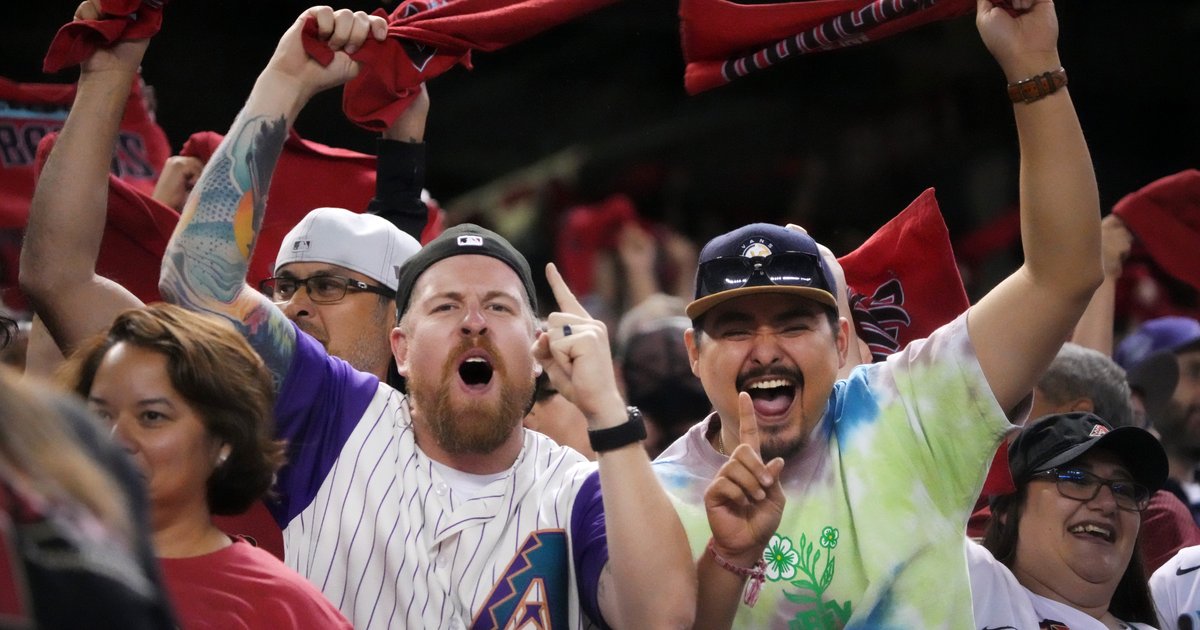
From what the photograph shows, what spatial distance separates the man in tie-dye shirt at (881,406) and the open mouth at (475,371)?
0.38m

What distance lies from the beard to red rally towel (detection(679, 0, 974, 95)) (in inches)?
35.5

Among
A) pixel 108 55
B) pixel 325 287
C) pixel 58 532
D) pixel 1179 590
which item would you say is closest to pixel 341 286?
pixel 325 287

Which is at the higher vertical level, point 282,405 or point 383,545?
point 282,405

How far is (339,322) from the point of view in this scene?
3.36 m

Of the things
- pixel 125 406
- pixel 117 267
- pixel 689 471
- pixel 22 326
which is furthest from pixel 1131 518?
pixel 22 326

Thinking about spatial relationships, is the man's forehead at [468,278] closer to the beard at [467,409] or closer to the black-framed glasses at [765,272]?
the beard at [467,409]


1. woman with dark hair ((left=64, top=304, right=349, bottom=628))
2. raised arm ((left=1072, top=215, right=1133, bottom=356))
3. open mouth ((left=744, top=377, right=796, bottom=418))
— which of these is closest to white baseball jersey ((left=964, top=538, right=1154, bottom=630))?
open mouth ((left=744, top=377, right=796, bottom=418))

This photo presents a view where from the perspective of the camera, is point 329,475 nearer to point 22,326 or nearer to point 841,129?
point 22,326

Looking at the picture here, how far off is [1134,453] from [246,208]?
1899 millimetres

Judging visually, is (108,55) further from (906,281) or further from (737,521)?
(906,281)

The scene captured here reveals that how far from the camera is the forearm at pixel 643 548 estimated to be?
2.42m

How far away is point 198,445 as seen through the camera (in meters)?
2.27

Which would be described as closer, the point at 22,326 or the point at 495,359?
the point at 495,359

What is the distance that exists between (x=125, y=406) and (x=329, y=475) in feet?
1.76
